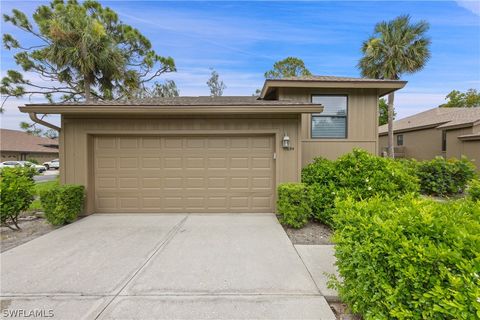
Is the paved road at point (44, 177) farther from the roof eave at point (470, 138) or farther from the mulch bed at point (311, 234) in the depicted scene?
the roof eave at point (470, 138)

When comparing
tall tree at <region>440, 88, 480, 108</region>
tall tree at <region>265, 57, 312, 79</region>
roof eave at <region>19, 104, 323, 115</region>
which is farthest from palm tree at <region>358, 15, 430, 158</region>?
tall tree at <region>440, 88, 480, 108</region>

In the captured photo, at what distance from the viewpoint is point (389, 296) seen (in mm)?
1821

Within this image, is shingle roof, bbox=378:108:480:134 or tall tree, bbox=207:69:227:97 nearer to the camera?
shingle roof, bbox=378:108:480:134

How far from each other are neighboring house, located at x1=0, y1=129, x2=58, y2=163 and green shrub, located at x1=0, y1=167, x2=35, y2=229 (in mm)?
27278

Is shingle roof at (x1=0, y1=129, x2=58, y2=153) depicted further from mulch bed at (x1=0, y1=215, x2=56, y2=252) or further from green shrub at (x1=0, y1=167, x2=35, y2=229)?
green shrub at (x1=0, y1=167, x2=35, y2=229)

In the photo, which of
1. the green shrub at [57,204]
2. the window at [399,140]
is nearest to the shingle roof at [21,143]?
the green shrub at [57,204]

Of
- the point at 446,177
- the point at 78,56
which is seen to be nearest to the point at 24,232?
the point at 78,56

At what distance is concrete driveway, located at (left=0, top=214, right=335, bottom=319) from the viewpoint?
97.7 inches

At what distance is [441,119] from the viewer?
1650cm

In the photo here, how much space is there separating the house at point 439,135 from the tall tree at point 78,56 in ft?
65.1

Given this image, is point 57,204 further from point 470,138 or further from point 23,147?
point 23,147

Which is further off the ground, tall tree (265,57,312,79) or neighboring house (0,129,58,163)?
tall tree (265,57,312,79)

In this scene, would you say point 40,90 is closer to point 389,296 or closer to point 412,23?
point 389,296

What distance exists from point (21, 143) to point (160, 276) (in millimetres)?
37523
